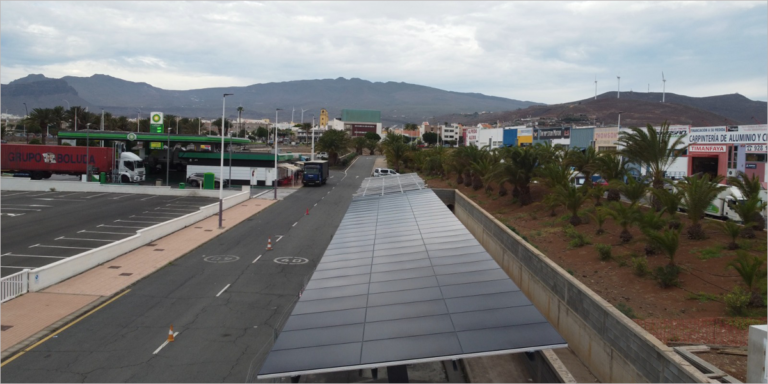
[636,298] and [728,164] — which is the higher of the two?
[728,164]

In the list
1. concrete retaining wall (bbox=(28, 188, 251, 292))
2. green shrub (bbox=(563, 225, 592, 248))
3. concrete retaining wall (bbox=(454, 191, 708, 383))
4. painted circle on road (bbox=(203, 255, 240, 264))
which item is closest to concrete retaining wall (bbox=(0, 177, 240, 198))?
concrete retaining wall (bbox=(28, 188, 251, 292))

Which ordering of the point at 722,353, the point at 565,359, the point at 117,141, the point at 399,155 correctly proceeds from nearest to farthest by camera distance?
the point at 722,353 → the point at 565,359 → the point at 117,141 → the point at 399,155

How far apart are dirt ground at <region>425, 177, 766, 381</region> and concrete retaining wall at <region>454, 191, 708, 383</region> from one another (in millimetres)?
1209

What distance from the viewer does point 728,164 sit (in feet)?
183

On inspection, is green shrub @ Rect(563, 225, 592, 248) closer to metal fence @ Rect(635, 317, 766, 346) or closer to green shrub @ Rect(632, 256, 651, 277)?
green shrub @ Rect(632, 256, 651, 277)

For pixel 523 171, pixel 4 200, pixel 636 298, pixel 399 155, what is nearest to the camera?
pixel 636 298

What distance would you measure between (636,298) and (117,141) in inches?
2636

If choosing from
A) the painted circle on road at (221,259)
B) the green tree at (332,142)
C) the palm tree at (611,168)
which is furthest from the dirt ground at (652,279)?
the green tree at (332,142)

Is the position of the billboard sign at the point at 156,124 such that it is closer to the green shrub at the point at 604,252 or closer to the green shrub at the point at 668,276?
the green shrub at the point at 604,252

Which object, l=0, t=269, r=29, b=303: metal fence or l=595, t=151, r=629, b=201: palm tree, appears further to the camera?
l=595, t=151, r=629, b=201: palm tree

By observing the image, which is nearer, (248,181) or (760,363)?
(760,363)

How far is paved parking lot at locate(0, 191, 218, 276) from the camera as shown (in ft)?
87.6

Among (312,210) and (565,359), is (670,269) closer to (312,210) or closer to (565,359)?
(565,359)

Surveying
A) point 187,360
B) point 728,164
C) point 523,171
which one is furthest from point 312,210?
point 728,164
